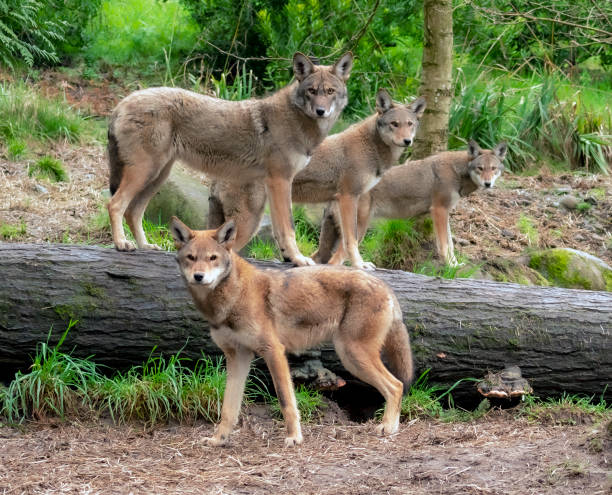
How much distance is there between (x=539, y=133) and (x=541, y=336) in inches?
296

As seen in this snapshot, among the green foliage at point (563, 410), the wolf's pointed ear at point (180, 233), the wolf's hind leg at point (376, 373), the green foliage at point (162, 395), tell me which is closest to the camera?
the wolf's pointed ear at point (180, 233)

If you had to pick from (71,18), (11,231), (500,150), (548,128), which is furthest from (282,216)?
(71,18)

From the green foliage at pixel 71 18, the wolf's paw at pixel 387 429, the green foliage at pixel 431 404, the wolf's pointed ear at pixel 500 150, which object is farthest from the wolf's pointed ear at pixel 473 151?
the green foliage at pixel 71 18

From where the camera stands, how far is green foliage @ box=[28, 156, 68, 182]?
11.6m

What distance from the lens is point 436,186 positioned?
1065 cm

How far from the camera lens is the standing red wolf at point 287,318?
5.86 meters

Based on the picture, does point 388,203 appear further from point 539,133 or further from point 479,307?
point 539,133

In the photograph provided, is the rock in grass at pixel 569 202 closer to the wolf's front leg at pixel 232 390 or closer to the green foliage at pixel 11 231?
the wolf's front leg at pixel 232 390

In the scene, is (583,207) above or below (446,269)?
above

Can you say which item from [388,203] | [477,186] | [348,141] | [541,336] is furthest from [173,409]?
[477,186]

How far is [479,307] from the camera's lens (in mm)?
7117

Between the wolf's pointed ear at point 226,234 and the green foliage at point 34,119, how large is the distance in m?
7.47

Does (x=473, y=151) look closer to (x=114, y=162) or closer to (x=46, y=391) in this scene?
(x=114, y=162)

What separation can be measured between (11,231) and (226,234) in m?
5.13
